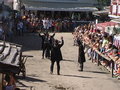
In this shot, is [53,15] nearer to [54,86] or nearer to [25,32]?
[25,32]

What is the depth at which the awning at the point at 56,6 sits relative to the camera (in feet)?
168

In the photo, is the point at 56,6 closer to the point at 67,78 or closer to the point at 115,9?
the point at 115,9

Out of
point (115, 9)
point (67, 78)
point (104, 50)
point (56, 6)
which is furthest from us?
point (56, 6)

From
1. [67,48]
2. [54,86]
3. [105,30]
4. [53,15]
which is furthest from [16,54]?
[53,15]

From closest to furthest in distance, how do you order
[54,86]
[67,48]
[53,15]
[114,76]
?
[54,86] < [114,76] < [67,48] < [53,15]

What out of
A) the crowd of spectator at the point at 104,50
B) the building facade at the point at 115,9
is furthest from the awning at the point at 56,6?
the crowd of spectator at the point at 104,50

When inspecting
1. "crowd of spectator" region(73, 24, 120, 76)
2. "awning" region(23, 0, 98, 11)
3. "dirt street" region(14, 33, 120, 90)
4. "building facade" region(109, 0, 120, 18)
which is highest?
"building facade" region(109, 0, 120, 18)

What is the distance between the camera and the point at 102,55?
2148cm

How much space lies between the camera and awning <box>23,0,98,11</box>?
5113 cm

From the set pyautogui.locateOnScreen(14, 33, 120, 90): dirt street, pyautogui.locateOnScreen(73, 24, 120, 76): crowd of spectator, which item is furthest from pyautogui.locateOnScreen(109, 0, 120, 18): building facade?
pyautogui.locateOnScreen(14, 33, 120, 90): dirt street

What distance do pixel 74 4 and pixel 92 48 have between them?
101 feet

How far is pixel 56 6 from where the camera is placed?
174 ft

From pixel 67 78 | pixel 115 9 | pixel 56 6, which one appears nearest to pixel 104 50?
pixel 67 78

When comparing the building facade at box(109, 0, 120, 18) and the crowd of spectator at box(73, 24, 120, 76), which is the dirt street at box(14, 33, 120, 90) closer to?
the crowd of spectator at box(73, 24, 120, 76)
